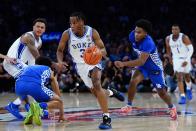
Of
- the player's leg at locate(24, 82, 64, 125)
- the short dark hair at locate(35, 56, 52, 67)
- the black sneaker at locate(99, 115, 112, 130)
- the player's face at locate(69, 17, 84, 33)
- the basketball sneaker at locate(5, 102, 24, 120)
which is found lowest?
the black sneaker at locate(99, 115, 112, 130)

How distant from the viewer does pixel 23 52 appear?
777 cm

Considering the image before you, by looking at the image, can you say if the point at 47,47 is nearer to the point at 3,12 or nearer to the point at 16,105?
the point at 3,12

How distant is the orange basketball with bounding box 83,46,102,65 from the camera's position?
6.59 metres

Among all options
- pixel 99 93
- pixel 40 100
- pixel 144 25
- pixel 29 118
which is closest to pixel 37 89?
pixel 40 100

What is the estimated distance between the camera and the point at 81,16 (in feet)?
22.6

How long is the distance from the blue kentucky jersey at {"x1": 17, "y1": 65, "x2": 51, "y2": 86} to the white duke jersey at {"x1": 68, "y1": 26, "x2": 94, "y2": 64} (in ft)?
1.62

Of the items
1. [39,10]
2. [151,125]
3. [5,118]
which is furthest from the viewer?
[39,10]

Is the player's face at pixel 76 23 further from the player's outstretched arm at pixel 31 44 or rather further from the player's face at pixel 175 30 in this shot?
the player's face at pixel 175 30

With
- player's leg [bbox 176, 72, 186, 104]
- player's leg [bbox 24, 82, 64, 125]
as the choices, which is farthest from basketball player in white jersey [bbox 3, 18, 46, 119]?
player's leg [bbox 176, 72, 186, 104]

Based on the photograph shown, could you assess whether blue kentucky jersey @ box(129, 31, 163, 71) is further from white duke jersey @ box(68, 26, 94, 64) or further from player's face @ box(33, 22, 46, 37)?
player's face @ box(33, 22, 46, 37)

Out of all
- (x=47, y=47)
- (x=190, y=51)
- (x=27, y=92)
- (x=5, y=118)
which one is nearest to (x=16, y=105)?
(x=5, y=118)

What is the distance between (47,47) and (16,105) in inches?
465

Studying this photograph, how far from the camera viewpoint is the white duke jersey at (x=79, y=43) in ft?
23.1

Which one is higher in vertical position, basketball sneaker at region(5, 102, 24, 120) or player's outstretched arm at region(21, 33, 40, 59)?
player's outstretched arm at region(21, 33, 40, 59)
